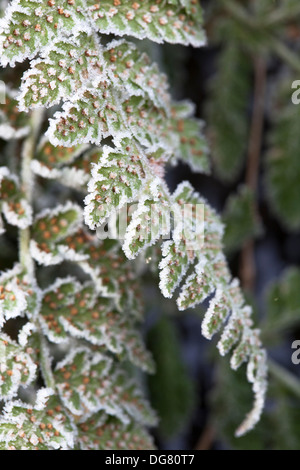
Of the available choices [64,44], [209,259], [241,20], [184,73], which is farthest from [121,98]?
[184,73]

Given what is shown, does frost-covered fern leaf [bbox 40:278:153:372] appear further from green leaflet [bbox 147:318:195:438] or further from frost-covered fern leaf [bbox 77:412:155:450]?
green leaflet [bbox 147:318:195:438]

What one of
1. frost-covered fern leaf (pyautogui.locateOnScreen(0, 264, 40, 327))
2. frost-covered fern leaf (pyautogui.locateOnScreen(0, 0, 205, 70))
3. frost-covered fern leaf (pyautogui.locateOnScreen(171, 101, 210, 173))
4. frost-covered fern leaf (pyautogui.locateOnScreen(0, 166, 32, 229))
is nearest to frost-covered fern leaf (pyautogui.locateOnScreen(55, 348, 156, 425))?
frost-covered fern leaf (pyautogui.locateOnScreen(0, 264, 40, 327))

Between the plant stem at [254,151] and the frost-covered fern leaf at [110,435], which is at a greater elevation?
the plant stem at [254,151]

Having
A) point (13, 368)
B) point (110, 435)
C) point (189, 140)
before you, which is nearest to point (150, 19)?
point (189, 140)

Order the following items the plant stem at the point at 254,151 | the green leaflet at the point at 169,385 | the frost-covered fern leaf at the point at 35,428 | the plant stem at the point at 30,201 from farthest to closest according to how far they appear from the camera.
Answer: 1. the plant stem at the point at 254,151
2. the green leaflet at the point at 169,385
3. the plant stem at the point at 30,201
4. the frost-covered fern leaf at the point at 35,428

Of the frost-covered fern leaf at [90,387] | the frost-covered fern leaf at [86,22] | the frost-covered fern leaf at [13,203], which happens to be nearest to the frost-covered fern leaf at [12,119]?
the frost-covered fern leaf at [13,203]

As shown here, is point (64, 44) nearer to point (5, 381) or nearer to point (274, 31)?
point (5, 381)

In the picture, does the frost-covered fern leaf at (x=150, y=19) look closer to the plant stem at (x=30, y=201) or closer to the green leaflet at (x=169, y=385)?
the plant stem at (x=30, y=201)

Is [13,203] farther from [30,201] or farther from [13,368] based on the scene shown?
[13,368]
